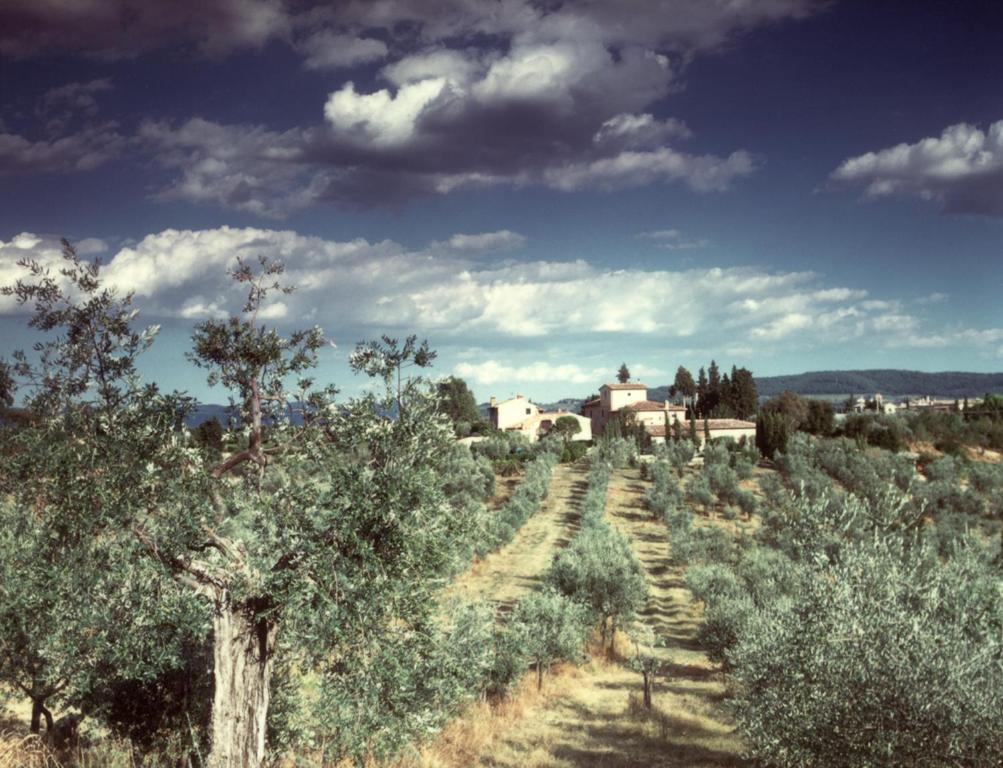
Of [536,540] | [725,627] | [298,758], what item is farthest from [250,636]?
[536,540]

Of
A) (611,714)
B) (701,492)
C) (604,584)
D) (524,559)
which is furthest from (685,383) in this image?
(611,714)

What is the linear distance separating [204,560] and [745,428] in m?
112

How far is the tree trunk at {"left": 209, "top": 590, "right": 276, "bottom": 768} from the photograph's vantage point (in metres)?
10.4

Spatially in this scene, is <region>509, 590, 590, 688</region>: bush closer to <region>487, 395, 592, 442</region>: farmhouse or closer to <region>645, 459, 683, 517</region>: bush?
<region>645, 459, 683, 517</region>: bush

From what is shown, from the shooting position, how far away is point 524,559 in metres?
50.0

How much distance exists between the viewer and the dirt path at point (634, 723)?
67.3 ft

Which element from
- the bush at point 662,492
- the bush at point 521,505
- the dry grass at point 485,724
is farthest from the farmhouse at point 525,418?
the dry grass at point 485,724

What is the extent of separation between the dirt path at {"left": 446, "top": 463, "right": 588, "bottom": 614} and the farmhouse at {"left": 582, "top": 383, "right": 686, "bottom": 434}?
5702cm

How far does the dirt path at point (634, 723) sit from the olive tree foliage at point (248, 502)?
12.0m

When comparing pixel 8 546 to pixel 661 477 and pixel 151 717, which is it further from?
pixel 661 477

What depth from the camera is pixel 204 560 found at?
1136 cm

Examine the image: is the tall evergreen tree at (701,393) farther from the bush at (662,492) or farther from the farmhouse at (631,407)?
the bush at (662,492)

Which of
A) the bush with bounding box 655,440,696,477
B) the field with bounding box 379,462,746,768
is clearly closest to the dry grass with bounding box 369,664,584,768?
the field with bounding box 379,462,746,768

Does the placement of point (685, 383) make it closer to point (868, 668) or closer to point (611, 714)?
point (611, 714)
